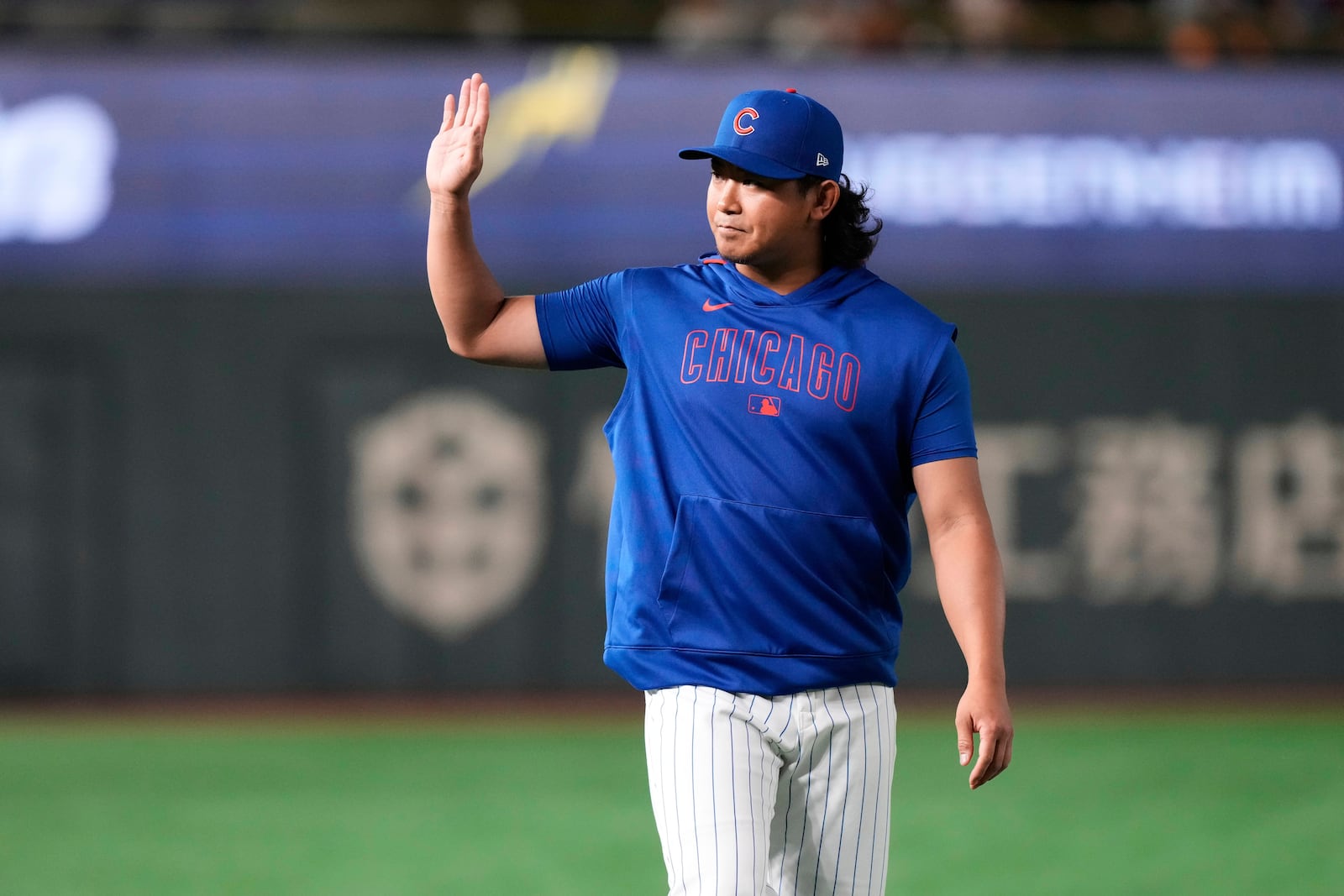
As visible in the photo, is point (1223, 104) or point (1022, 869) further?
point (1223, 104)

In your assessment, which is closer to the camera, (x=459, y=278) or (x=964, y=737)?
(x=964, y=737)

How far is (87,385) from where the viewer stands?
998 cm

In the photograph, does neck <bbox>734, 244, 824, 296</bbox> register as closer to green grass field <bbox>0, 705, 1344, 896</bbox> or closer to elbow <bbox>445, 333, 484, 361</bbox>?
elbow <bbox>445, 333, 484, 361</bbox>

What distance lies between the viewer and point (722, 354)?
314 cm

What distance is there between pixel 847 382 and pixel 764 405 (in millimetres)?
162

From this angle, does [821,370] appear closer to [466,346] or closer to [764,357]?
[764,357]

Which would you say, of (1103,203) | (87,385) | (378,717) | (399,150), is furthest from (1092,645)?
(87,385)

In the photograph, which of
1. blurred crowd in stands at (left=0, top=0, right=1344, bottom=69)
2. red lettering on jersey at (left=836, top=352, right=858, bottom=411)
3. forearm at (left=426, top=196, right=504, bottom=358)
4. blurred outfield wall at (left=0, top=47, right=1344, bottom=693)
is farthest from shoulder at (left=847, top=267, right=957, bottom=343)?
blurred crowd in stands at (left=0, top=0, right=1344, bottom=69)

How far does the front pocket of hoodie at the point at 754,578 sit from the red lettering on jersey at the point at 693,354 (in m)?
0.24

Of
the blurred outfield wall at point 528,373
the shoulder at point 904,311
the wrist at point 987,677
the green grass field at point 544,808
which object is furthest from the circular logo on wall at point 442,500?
the wrist at point 987,677

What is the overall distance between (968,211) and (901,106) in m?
0.81

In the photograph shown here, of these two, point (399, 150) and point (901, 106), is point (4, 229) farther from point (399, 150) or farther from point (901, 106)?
point (901, 106)

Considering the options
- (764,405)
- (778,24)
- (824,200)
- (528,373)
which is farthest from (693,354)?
(778,24)

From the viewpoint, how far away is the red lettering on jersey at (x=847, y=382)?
10.1 ft
